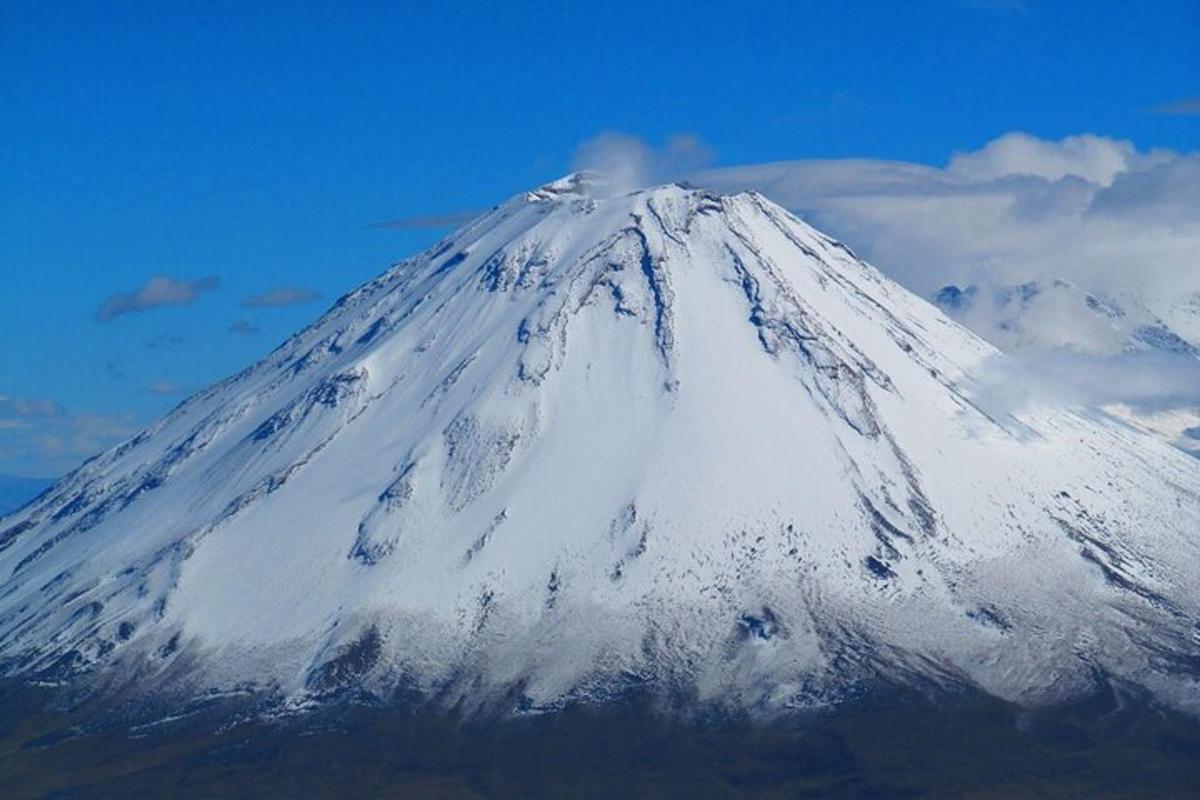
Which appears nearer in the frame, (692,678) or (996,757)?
(996,757)

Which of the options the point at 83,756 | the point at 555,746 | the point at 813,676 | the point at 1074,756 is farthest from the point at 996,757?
the point at 83,756

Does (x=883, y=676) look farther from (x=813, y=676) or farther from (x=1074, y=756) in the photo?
(x=1074, y=756)

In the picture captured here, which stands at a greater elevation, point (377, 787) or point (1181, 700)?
point (1181, 700)

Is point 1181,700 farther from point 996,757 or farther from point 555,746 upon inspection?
point 555,746

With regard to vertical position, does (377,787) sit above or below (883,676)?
below

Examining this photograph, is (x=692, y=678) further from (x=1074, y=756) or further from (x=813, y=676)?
(x=1074, y=756)

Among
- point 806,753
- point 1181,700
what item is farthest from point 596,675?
point 1181,700

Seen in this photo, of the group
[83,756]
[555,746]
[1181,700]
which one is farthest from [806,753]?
[83,756]

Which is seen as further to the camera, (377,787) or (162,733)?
(162,733)
